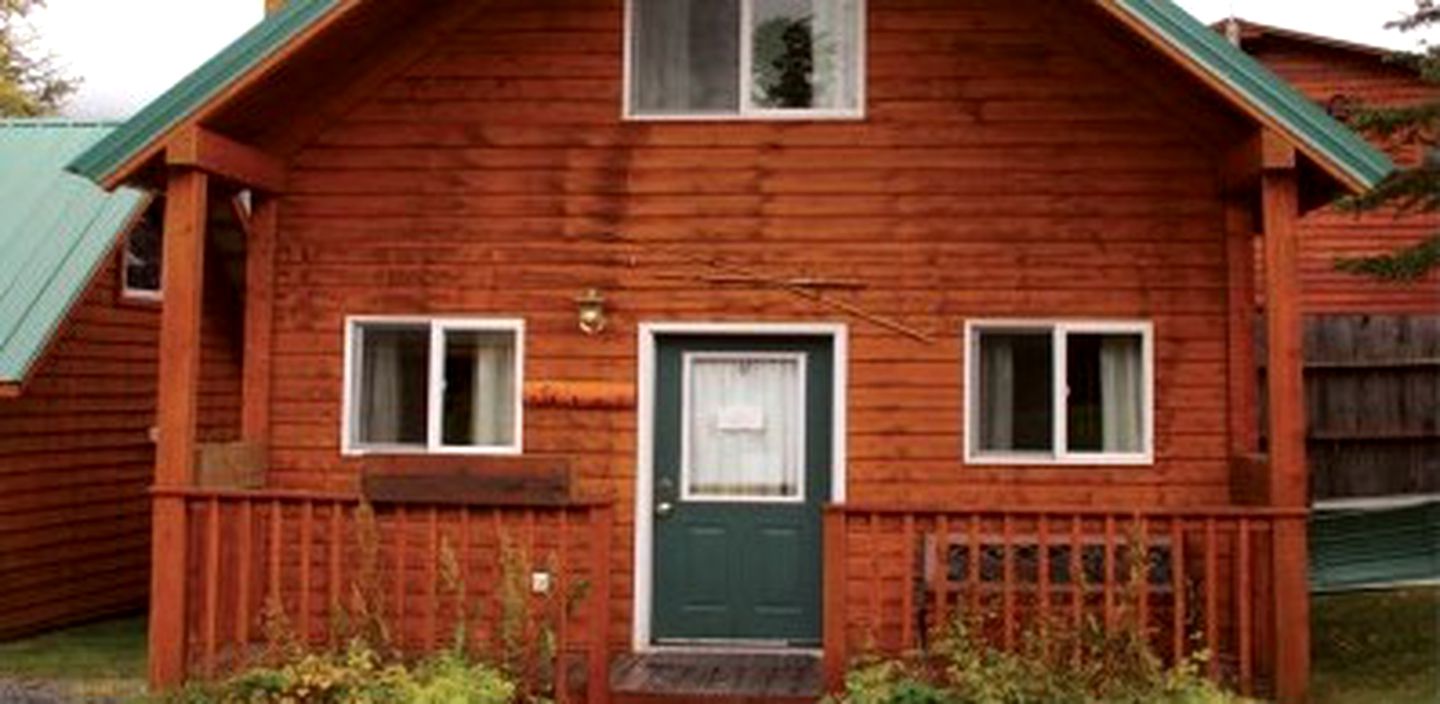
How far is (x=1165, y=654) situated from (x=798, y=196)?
151 inches

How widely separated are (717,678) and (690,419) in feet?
6.33

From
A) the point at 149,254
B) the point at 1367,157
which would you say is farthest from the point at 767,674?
the point at 149,254

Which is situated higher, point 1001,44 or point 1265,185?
point 1001,44

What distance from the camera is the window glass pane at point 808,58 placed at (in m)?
10.7

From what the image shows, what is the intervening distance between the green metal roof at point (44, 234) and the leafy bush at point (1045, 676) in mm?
8311

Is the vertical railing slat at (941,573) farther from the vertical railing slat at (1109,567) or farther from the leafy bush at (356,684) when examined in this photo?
the leafy bush at (356,684)

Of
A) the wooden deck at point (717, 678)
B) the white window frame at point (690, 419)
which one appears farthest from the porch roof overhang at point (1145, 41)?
the wooden deck at point (717, 678)

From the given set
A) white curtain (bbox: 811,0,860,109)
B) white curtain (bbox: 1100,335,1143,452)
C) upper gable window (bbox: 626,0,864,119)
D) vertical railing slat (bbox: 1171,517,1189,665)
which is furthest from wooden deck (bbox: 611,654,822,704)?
white curtain (bbox: 811,0,860,109)

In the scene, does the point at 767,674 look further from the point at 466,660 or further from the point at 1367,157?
the point at 1367,157

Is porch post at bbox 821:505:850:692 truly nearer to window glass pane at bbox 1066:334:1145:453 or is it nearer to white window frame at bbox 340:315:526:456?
window glass pane at bbox 1066:334:1145:453

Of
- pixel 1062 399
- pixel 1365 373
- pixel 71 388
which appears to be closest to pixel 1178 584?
pixel 1062 399

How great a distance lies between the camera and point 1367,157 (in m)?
8.82

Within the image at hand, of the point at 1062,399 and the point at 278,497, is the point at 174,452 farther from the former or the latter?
the point at 1062,399

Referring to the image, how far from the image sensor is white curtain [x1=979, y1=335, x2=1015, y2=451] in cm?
1043
